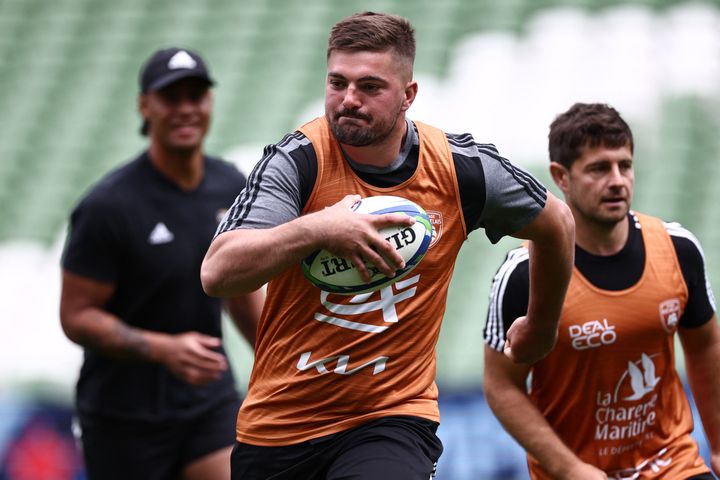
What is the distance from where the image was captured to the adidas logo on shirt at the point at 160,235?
5855 millimetres

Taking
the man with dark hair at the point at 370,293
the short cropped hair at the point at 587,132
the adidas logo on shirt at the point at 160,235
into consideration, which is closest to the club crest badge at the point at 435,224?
the man with dark hair at the point at 370,293

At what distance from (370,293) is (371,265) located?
0.84ft

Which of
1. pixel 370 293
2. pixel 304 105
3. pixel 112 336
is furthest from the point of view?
pixel 304 105

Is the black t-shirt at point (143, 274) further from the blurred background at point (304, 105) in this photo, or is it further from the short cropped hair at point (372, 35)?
the blurred background at point (304, 105)

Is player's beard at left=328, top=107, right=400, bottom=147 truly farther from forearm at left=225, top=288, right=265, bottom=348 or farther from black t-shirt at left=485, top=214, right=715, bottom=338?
forearm at left=225, top=288, right=265, bottom=348

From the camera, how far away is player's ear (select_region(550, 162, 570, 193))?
203 inches

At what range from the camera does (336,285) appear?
3965 millimetres

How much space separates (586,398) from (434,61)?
7.19 meters

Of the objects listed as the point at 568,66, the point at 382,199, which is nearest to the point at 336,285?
the point at 382,199

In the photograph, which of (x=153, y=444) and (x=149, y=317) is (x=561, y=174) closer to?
(x=149, y=317)

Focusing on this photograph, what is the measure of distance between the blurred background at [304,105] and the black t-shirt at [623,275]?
312cm

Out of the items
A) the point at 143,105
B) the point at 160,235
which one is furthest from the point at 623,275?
the point at 143,105

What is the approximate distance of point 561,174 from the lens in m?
5.20

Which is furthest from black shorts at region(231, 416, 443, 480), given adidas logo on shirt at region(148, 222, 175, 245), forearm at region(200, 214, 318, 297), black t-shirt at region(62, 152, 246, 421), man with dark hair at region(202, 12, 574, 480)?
adidas logo on shirt at region(148, 222, 175, 245)
